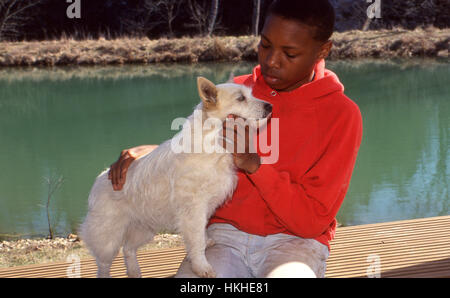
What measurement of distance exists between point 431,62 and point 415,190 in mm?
10214

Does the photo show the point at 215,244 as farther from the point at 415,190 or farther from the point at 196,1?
the point at 196,1

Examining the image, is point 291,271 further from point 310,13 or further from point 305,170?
point 310,13

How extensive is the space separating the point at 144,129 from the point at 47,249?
Answer: 19.0ft

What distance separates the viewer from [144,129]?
10.6 m

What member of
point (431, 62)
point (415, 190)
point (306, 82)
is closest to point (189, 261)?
→ point (306, 82)

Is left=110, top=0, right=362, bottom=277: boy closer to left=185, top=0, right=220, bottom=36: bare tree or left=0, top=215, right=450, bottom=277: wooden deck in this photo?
left=0, top=215, right=450, bottom=277: wooden deck

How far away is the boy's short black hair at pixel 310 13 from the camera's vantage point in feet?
8.55

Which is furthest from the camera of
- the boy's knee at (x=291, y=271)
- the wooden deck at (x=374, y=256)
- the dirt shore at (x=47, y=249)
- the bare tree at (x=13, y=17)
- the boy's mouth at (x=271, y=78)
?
the bare tree at (x=13, y=17)

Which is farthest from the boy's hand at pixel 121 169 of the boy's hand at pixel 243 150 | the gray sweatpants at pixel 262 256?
the boy's hand at pixel 243 150

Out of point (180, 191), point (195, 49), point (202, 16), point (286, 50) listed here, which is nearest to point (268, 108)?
point (286, 50)

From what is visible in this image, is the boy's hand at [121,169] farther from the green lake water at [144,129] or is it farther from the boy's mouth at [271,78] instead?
the green lake water at [144,129]

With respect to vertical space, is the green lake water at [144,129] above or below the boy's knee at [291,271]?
below

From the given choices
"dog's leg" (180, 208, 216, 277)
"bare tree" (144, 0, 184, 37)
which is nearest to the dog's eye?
"dog's leg" (180, 208, 216, 277)

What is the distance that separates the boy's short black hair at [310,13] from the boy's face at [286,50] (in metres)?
0.03
